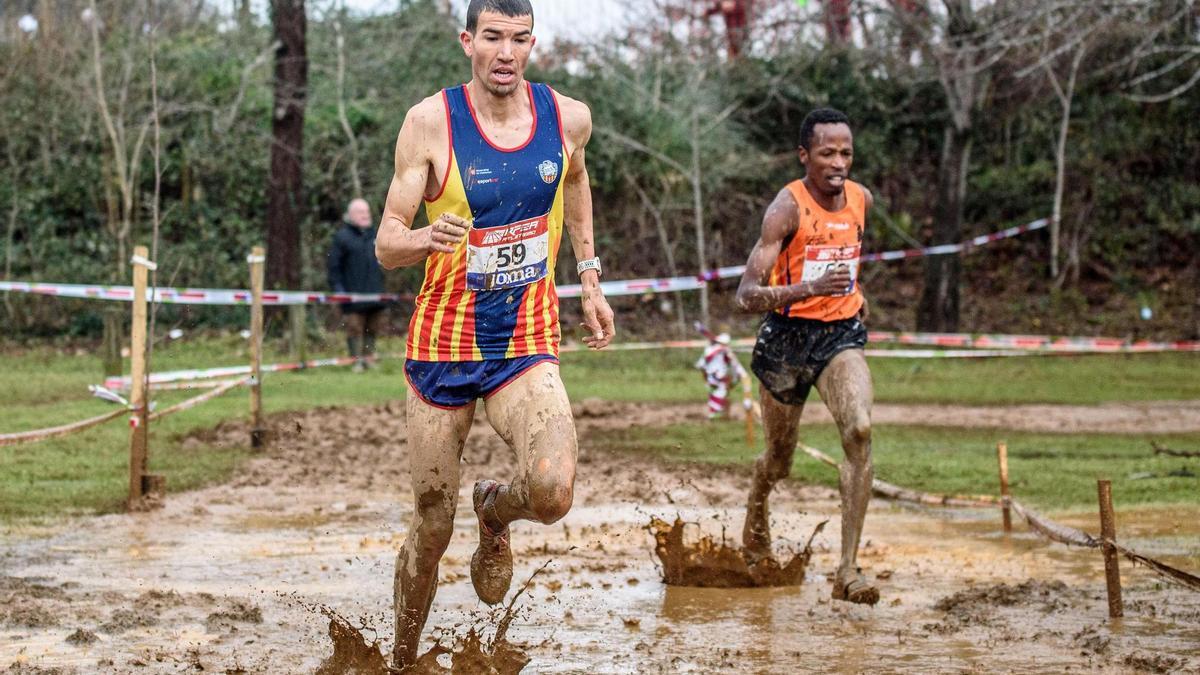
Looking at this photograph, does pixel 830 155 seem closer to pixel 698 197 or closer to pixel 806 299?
pixel 806 299

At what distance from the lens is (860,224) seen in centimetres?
779

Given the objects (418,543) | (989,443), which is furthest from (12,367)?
(418,543)

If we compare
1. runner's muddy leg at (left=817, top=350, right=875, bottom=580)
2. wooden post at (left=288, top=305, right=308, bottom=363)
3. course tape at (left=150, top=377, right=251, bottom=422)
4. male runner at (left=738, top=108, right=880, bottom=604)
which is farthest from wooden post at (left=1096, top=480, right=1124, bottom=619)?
wooden post at (left=288, top=305, right=308, bottom=363)

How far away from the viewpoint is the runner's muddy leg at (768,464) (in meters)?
7.65

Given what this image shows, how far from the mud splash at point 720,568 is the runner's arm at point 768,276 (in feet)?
3.71

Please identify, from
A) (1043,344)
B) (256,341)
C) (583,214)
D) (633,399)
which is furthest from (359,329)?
(583,214)

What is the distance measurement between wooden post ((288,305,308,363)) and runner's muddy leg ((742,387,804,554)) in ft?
32.8

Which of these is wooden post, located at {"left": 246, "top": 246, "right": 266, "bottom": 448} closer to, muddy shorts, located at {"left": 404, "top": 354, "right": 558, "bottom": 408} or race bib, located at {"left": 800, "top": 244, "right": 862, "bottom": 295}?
race bib, located at {"left": 800, "top": 244, "right": 862, "bottom": 295}

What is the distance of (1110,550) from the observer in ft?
21.5

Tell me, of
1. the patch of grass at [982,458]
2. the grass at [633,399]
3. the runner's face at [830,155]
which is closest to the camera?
the runner's face at [830,155]

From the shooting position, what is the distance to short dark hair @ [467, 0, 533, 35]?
5.04 metres

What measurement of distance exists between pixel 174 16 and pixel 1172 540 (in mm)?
21352

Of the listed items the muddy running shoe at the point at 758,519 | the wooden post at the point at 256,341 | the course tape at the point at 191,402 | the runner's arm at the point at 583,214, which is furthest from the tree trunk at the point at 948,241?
the runner's arm at the point at 583,214

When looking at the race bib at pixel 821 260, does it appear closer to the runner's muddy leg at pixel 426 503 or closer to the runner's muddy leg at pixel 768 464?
the runner's muddy leg at pixel 768 464
